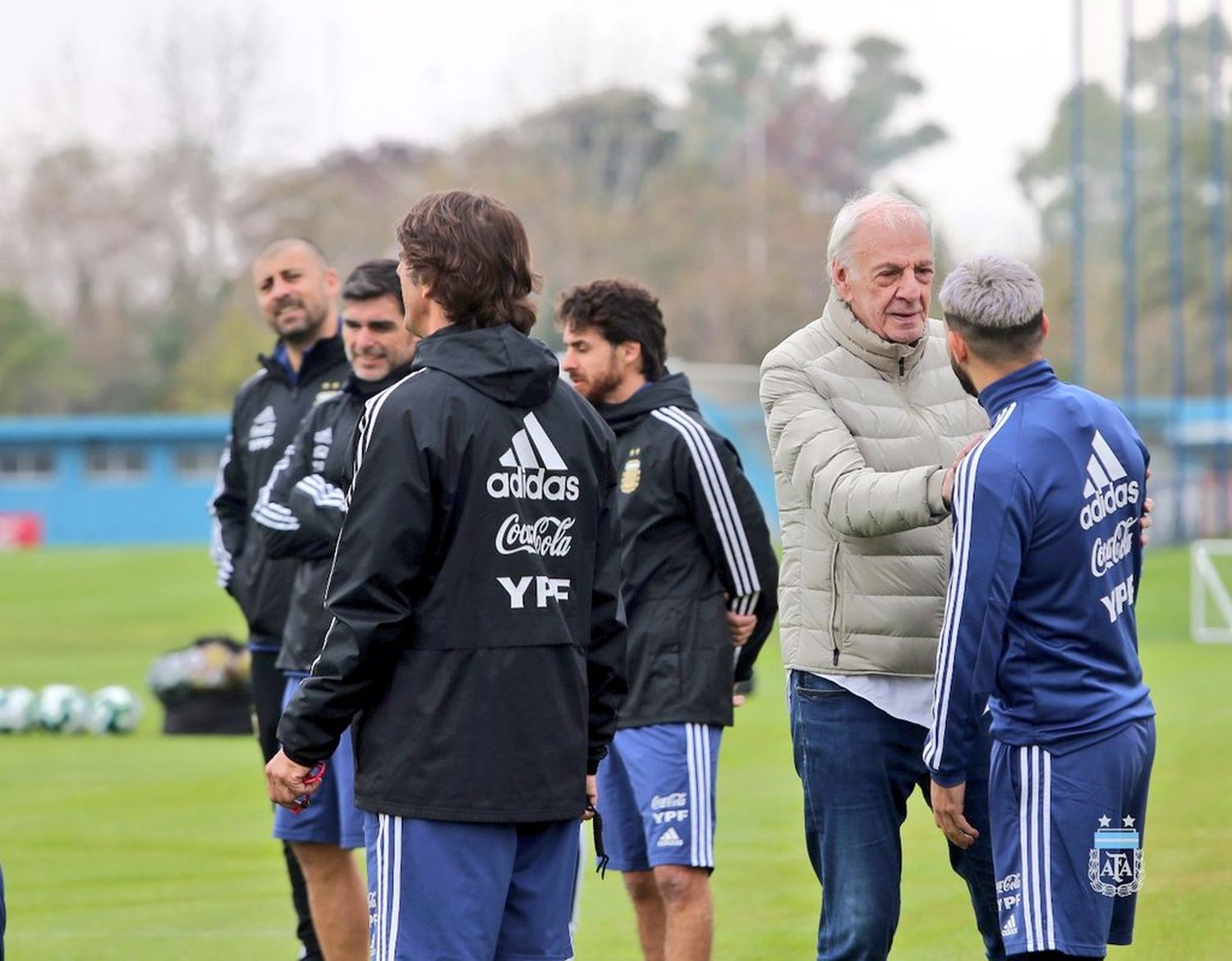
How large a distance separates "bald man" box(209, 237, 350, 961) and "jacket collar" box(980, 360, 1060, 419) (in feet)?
9.68

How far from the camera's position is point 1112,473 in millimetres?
4156

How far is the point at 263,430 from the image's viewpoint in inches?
271

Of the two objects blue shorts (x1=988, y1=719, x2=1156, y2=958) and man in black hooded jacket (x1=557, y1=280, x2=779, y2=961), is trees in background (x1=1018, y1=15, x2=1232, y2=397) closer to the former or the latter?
man in black hooded jacket (x1=557, y1=280, x2=779, y2=961)

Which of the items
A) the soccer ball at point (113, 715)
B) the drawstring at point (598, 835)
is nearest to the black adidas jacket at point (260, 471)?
the drawstring at point (598, 835)

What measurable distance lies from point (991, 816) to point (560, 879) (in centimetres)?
97

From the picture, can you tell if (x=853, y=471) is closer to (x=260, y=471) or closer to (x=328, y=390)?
(x=328, y=390)

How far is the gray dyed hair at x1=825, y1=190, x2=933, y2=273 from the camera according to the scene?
4.73m

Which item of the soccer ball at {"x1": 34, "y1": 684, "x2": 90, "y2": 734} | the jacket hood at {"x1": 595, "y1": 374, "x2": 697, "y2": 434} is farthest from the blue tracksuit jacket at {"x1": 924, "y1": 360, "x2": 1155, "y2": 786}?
the soccer ball at {"x1": 34, "y1": 684, "x2": 90, "y2": 734}

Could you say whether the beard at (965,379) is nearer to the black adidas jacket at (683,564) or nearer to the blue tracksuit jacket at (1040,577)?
the blue tracksuit jacket at (1040,577)

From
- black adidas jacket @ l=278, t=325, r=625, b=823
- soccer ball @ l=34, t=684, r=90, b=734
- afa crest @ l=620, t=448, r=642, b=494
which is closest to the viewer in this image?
black adidas jacket @ l=278, t=325, r=625, b=823

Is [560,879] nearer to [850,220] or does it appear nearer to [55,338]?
[850,220]

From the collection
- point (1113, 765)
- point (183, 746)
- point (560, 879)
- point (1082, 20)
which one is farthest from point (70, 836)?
point (1082, 20)

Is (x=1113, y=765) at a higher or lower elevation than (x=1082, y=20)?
lower

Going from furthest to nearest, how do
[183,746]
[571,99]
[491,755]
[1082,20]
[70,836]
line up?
1. [571,99]
2. [1082,20]
3. [183,746]
4. [70,836]
5. [491,755]
